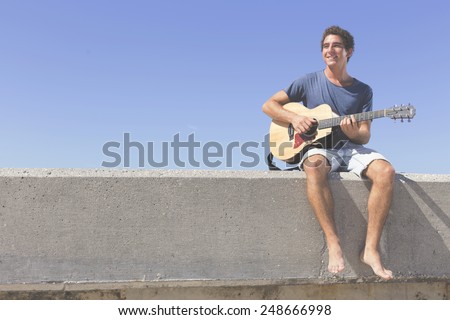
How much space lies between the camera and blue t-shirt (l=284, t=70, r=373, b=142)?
11.0 ft

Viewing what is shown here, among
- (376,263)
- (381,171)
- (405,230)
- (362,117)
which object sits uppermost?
(362,117)

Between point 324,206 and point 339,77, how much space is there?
4.13 ft

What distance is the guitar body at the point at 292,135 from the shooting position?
3.43 meters

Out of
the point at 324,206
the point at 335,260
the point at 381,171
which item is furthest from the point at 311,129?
the point at 335,260

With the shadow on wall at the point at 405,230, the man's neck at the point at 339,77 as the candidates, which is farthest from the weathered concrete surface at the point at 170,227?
the man's neck at the point at 339,77

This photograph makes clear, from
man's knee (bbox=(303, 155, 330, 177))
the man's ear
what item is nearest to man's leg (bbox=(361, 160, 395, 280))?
man's knee (bbox=(303, 155, 330, 177))

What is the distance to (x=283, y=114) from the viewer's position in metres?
3.58

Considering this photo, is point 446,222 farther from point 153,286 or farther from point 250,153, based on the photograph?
point 153,286

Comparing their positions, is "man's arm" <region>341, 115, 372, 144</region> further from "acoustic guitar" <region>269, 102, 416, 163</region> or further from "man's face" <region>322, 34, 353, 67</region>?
"man's face" <region>322, 34, 353, 67</region>

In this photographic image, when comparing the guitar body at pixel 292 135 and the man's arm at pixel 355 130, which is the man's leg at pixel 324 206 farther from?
the guitar body at pixel 292 135

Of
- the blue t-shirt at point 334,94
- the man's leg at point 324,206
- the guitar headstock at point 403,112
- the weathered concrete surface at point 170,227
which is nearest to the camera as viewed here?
Result: the weathered concrete surface at point 170,227

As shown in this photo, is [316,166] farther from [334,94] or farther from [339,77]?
[339,77]

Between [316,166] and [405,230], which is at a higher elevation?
[316,166]

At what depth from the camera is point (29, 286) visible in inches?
105
